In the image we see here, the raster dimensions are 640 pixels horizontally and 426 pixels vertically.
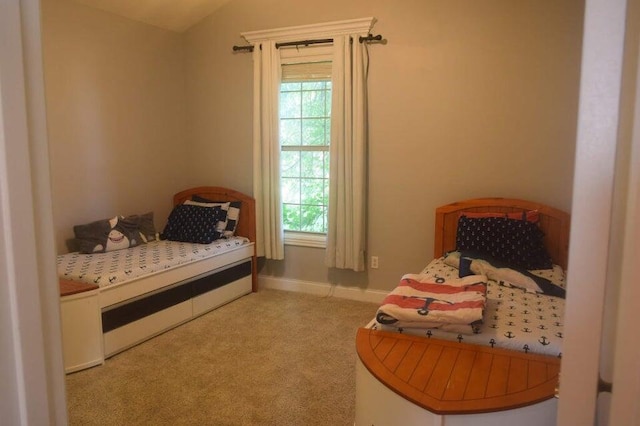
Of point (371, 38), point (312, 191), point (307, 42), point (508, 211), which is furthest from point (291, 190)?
point (508, 211)

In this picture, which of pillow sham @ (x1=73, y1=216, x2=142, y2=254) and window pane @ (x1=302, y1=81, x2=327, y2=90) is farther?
window pane @ (x1=302, y1=81, x2=327, y2=90)

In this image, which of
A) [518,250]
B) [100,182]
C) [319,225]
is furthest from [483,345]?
[100,182]

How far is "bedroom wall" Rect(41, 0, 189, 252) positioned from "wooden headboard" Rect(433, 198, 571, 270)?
8.65ft

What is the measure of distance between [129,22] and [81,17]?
0.49 metres

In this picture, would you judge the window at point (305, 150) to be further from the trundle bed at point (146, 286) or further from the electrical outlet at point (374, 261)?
the electrical outlet at point (374, 261)

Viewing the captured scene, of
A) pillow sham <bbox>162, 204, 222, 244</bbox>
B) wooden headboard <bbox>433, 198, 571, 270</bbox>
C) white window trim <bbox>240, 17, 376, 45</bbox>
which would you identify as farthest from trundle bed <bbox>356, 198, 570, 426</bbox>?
white window trim <bbox>240, 17, 376, 45</bbox>

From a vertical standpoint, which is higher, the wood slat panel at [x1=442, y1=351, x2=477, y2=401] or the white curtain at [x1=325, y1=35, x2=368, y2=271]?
the white curtain at [x1=325, y1=35, x2=368, y2=271]

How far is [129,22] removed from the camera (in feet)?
13.5

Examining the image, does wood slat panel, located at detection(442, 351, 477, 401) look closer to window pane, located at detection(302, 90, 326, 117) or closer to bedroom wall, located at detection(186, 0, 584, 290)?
bedroom wall, located at detection(186, 0, 584, 290)

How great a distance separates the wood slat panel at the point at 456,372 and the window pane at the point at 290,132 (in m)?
2.56

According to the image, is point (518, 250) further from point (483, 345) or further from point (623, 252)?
point (623, 252)

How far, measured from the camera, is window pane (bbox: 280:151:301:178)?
4375 mm

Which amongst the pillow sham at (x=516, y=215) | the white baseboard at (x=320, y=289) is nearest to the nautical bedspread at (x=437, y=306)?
the pillow sham at (x=516, y=215)

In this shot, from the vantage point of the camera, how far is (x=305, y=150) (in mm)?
4316
